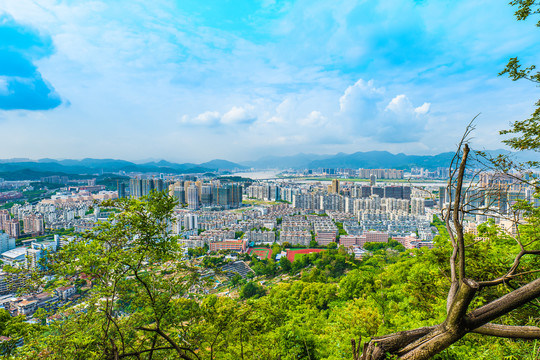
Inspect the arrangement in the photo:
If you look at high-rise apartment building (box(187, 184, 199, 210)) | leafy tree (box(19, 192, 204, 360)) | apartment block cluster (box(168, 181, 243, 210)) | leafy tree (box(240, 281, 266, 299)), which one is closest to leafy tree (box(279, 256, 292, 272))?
leafy tree (box(240, 281, 266, 299))

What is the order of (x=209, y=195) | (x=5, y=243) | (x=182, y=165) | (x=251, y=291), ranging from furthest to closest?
(x=182, y=165) < (x=209, y=195) < (x=5, y=243) < (x=251, y=291)

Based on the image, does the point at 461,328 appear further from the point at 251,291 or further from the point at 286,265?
the point at 286,265

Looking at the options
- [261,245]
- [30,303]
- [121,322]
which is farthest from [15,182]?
[121,322]

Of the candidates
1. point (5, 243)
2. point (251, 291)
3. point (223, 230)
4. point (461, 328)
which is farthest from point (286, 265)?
point (5, 243)

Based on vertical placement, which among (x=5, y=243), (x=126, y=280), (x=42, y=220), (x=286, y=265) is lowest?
(x=286, y=265)

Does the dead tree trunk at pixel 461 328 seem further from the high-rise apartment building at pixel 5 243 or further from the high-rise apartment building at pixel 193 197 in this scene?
the high-rise apartment building at pixel 193 197

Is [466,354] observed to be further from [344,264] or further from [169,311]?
[344,264]

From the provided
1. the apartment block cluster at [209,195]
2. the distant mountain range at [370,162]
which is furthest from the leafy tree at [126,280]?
the distant mountain range at [370,162]

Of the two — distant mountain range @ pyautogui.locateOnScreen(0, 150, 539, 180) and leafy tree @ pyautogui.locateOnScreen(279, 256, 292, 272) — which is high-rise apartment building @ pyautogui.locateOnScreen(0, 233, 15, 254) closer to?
leafy tree @ pyautogui.locateOnScreen(279, 256, 292, 272)
